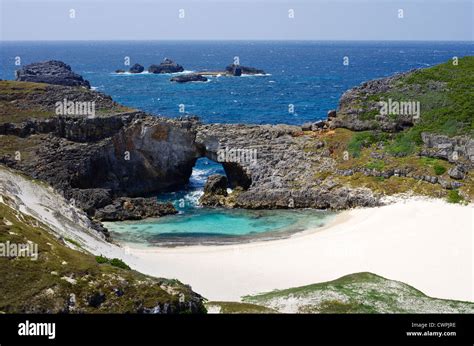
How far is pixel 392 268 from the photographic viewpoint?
129 feet

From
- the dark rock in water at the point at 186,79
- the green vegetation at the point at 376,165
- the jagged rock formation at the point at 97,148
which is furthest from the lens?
the dark rock in water at the point at 186,79

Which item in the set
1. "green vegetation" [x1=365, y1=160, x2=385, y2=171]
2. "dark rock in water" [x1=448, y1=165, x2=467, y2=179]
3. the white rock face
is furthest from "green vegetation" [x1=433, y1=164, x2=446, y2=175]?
the white rock face

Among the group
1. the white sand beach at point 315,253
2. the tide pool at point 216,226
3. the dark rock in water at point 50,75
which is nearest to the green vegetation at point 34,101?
the tide pool at point 216,226

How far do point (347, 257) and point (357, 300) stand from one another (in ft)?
43.3

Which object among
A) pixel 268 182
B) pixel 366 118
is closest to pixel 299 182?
pixel 268 182

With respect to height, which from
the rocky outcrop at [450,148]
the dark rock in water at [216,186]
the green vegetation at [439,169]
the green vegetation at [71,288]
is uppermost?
the rocky outcrop at [450,148]

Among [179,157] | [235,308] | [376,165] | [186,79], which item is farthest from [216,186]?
[186,79]

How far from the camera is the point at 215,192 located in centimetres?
5972

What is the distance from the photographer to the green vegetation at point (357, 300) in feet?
92.2

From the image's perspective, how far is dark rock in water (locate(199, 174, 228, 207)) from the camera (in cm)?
5832

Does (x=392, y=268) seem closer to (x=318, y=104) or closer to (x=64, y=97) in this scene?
(x=64, y=97)

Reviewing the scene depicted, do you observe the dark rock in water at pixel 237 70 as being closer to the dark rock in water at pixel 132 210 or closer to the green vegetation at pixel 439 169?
the dark rock in water at pixel 132 210

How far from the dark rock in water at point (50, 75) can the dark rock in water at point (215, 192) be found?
3098 inches
